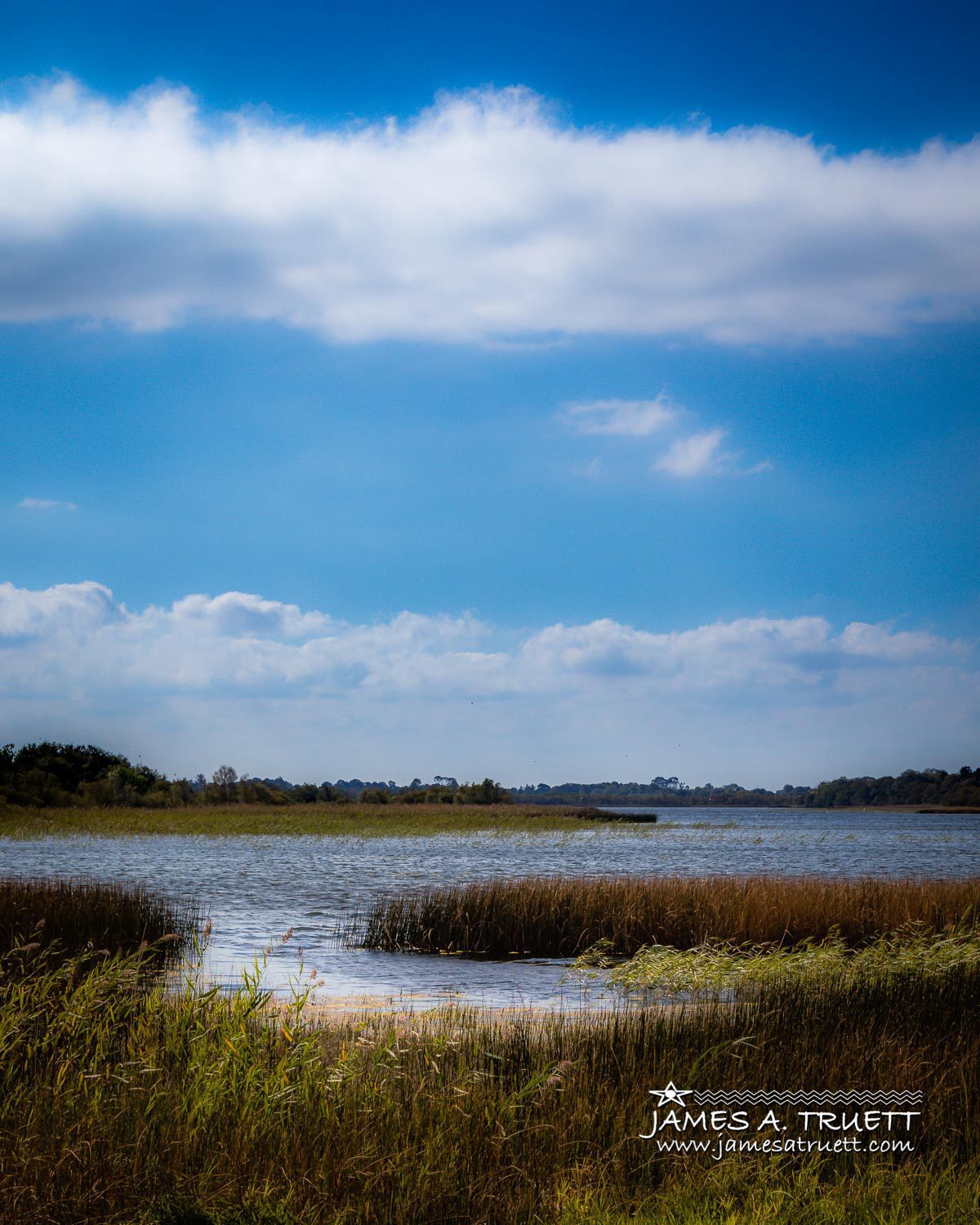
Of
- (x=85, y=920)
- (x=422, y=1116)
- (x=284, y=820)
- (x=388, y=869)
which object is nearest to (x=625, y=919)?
(x=85, y=920)

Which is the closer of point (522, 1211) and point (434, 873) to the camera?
point (522, 1211)

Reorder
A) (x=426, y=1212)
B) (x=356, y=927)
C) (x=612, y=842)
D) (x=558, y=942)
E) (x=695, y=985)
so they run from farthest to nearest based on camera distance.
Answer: (x=612, y=842) → (x=356, y=927) → (x=558, y=942) → (x=695, y=985) → (x=426, y=1212)

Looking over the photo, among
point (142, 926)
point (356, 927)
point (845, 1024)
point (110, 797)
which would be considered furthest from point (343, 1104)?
point (110, 797)

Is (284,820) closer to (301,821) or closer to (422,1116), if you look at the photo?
(301,821)

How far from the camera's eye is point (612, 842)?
64.0 meters

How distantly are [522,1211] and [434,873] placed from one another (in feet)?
107

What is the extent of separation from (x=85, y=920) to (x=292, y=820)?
51322 mm

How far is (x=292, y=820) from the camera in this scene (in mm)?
67500

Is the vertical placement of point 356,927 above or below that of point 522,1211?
below

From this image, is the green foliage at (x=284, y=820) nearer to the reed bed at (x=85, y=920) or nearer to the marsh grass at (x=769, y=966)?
the reed bed at (x=85, y=920)

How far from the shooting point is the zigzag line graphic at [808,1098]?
8.26 m

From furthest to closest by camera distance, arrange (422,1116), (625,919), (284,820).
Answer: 1. (284,820)
2. (625,919)
3. (422,1116)

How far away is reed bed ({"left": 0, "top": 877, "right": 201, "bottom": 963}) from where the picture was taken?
16273 millimetres

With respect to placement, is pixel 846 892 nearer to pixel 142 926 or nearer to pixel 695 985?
pixel 695 985
